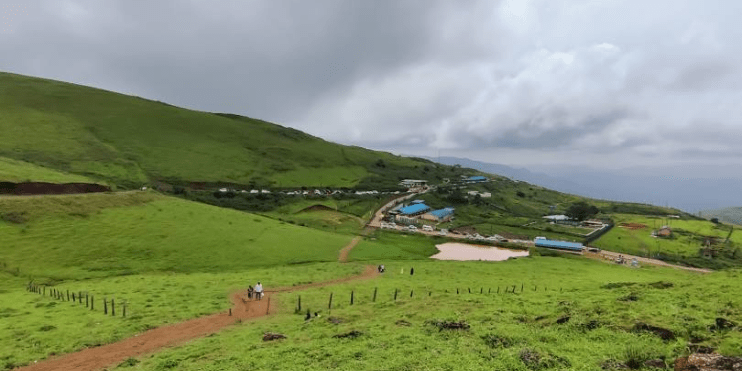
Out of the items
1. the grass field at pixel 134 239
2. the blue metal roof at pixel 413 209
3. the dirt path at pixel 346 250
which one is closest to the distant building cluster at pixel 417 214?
the blue metal roof at pixel 413 209

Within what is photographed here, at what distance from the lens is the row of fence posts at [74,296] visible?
3909cm

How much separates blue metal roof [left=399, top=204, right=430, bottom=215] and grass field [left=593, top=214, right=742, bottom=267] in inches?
2216

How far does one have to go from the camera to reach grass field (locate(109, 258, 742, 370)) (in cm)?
1947

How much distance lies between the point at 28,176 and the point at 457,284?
90965 mm

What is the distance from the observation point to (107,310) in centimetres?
3956

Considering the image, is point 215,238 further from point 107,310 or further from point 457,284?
point 457,284

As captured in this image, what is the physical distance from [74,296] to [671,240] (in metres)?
152

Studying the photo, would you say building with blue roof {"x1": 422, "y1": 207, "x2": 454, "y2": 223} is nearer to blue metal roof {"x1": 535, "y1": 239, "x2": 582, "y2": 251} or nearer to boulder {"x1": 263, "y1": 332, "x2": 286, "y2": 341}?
blue metal roof {"x1": 535, "y1": 239, "x2": 582, "y2": 251}

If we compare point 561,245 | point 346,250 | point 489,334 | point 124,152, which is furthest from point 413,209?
point 489,334

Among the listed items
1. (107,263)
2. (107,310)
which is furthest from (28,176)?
(107,310)

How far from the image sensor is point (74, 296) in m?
43.2

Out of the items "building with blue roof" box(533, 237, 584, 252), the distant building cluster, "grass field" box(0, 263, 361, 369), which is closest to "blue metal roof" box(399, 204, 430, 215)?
the distant building cluster

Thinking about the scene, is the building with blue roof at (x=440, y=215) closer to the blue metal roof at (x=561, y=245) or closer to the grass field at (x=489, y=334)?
the blue metal roof at (x=561, y=245)

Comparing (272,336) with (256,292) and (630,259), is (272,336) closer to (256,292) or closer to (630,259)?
(256,292)
